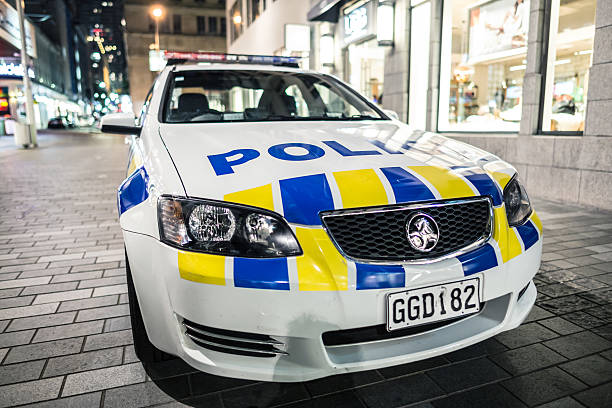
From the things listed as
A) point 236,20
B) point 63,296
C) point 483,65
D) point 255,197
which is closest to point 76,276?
point 63,296

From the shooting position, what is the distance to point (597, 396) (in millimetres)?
1940

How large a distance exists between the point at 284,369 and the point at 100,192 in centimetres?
688

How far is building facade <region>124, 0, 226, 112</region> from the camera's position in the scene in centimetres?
4431

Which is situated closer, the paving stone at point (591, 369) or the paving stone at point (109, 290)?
the paving stone at point (591, 369)

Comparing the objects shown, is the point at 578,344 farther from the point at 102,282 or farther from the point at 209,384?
the point at 102,282

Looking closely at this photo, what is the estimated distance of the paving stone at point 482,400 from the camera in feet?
6.23

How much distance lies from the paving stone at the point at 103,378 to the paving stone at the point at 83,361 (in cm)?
5

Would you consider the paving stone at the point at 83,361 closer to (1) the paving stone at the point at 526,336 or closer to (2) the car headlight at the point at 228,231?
(2) the car headlight at the point at 228,231

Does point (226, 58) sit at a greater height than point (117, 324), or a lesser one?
greater

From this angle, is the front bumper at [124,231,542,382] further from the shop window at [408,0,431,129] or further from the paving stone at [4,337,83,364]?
the shop window at [408,0,431,129]

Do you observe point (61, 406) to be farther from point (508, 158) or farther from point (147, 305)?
point (508, 158)

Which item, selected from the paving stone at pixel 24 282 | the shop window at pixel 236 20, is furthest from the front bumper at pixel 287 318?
the shop window at pixel 236 20

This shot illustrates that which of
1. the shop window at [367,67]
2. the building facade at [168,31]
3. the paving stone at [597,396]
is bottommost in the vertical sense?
the paving stone at [597,396]

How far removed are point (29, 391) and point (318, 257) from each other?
1457 mm
